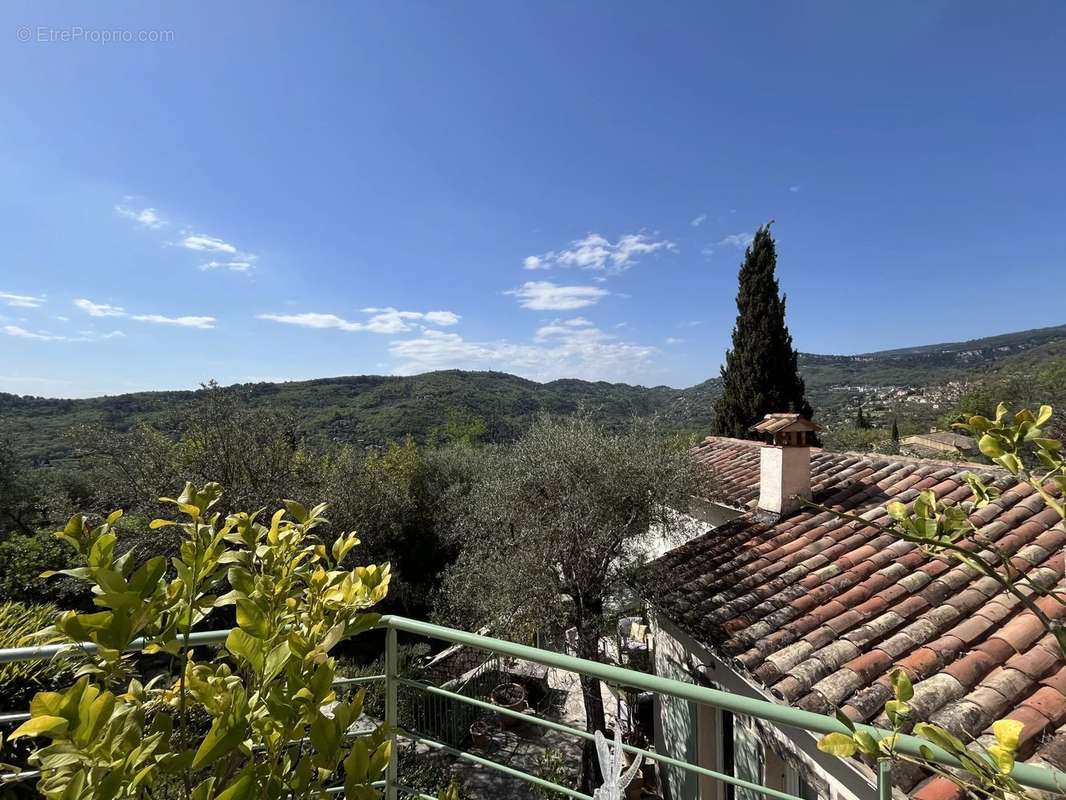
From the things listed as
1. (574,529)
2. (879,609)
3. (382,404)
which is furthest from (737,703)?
(382,404)

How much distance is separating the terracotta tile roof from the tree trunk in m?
1.55

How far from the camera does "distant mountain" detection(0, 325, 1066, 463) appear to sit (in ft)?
106

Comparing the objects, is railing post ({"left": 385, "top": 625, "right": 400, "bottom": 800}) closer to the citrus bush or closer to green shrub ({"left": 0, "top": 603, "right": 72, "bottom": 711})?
the citrus bush

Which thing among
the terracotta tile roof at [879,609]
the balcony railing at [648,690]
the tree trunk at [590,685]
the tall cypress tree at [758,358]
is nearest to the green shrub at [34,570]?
the tree trunk at [590,685]

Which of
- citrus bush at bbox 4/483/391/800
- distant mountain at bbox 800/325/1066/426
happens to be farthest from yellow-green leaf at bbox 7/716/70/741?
distant mountain at bbox 800/325/1066/426

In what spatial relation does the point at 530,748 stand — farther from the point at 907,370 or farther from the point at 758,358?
the point at 907,370

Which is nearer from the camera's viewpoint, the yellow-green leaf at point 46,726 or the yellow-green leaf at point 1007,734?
the yellow-green leaf at point 46,726

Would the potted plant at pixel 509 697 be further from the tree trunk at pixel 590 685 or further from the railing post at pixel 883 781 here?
the railing post at pixel 883 781

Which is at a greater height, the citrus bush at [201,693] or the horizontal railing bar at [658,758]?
the citrus bush at [201,693]

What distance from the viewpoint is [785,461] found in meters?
7.49

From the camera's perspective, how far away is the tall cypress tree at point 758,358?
20.1m

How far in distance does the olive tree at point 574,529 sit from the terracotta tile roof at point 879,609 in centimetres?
103

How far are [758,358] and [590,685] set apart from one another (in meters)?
15.3

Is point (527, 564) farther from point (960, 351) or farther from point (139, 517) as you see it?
point (960, 351)
